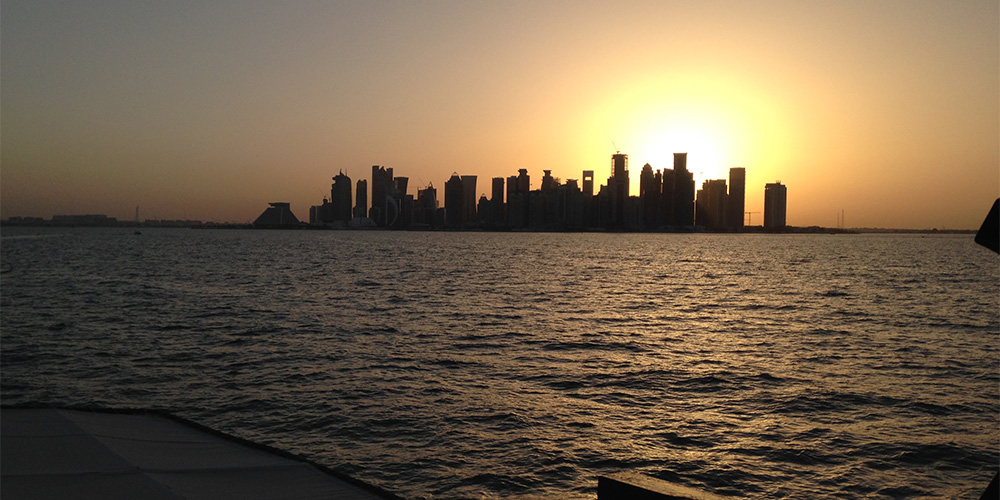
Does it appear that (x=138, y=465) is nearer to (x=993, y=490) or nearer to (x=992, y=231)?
(x=993, y=490)

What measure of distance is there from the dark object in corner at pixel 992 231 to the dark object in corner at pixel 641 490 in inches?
114

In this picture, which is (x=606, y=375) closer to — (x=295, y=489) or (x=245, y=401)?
→ (x=245, y=401)

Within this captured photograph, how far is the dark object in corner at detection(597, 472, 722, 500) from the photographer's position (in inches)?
229

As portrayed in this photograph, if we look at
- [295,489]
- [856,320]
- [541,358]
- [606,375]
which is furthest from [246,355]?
[856,320]

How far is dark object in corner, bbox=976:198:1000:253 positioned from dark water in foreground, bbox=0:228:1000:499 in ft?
34.8

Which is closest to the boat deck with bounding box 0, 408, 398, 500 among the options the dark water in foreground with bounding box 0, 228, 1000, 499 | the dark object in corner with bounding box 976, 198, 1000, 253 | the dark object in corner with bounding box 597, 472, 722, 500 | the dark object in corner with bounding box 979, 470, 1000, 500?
the dark water in foreground with bounding box 0, 228, 1000, 499

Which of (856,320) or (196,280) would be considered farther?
(196,280)

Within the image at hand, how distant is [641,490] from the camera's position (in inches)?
242

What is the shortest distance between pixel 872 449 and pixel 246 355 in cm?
2334

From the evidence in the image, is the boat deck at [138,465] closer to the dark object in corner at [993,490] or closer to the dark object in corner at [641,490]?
the dark object in corner at [641,490]

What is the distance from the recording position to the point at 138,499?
8820 mm

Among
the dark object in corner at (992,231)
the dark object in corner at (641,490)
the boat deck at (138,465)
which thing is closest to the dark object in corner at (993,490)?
the dark object in corner at (992,231)

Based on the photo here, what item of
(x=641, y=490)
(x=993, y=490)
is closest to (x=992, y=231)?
(x=993, y=490)

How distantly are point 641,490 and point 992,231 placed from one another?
3.49m
